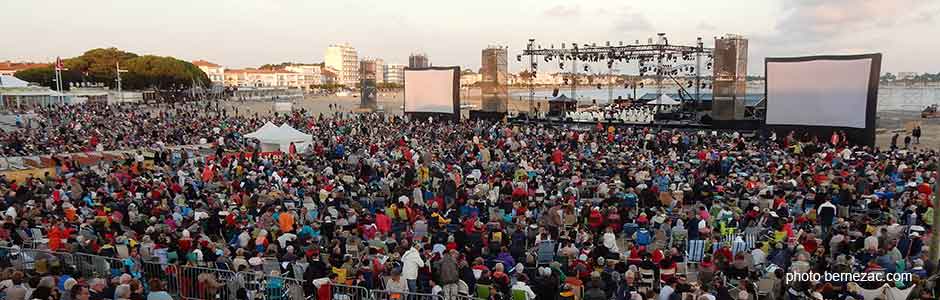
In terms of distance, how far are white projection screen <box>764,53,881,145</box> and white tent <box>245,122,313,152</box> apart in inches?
574

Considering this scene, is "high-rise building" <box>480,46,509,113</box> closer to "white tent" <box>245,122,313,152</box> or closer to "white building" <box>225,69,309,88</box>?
"white tent" <box>245,122,313,152</box>

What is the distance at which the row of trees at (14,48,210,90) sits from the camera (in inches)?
2815

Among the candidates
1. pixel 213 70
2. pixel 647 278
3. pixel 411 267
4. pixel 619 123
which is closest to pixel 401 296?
pixel 411 267

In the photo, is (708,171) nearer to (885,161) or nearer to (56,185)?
(885,161)

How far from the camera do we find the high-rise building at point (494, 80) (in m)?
29.3

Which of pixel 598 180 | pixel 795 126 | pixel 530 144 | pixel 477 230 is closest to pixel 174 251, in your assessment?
pixel 477 230

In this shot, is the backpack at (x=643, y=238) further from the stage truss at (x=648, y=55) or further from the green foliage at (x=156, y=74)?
the green foliage at (x=156, y=74)

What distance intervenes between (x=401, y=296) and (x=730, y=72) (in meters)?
19.7

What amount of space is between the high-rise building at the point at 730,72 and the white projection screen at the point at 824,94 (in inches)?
91.8

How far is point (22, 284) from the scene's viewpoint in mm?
5852

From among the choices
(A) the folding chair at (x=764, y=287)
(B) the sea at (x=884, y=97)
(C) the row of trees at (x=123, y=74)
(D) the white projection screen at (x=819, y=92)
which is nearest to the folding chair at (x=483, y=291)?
(A) the folding chair at (x=764, y=287)

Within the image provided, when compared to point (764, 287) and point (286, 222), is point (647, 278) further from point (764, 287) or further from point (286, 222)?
point (286, 222)

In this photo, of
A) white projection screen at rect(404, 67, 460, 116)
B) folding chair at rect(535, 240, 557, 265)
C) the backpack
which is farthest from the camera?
white projection screen at rect(404, 67, 460, 116)

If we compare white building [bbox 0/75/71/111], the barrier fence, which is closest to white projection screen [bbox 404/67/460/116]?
the barrier fence
